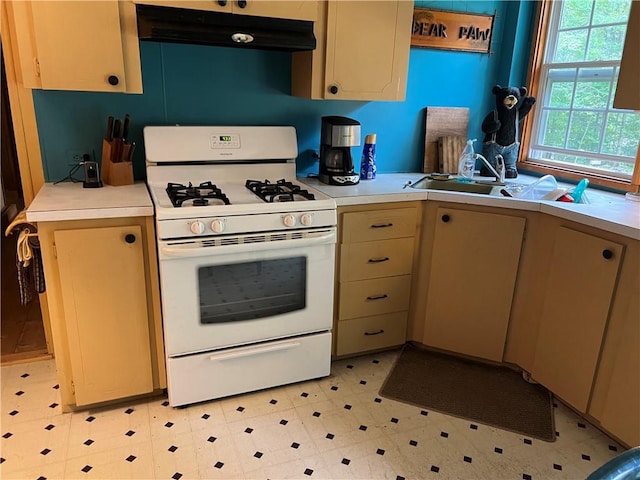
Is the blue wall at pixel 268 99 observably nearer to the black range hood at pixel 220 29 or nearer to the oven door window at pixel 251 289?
the black range hood at pixel 220 29

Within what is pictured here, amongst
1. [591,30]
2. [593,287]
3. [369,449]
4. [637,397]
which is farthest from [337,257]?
[591,30]

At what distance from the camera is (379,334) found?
102 inches

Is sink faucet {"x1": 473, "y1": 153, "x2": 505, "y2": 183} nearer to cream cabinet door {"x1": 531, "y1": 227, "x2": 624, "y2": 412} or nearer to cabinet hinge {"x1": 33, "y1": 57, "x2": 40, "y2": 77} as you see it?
cream cabinet door {"x1": 531, "y1": 227, "x2": 624, "y2": 412}

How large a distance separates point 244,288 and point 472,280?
1150 millimetres

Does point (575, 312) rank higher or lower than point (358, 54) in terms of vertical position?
lower

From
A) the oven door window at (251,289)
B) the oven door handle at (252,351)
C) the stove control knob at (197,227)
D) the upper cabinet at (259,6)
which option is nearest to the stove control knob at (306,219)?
the oven door window at (251,289)

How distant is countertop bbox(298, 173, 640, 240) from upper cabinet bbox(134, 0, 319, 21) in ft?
2.67

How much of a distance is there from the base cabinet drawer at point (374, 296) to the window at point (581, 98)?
3.90 ft

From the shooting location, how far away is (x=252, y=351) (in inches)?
86.1

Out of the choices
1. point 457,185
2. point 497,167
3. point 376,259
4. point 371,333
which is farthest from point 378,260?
point 497,167

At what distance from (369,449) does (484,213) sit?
1.20 m

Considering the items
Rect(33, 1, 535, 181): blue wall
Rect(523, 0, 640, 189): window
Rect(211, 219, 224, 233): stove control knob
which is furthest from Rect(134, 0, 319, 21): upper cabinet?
Rect(523, 0, 640, 189): window

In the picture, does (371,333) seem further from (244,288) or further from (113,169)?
(113,169)

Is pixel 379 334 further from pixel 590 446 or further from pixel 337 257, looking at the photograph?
pixel 590 446
